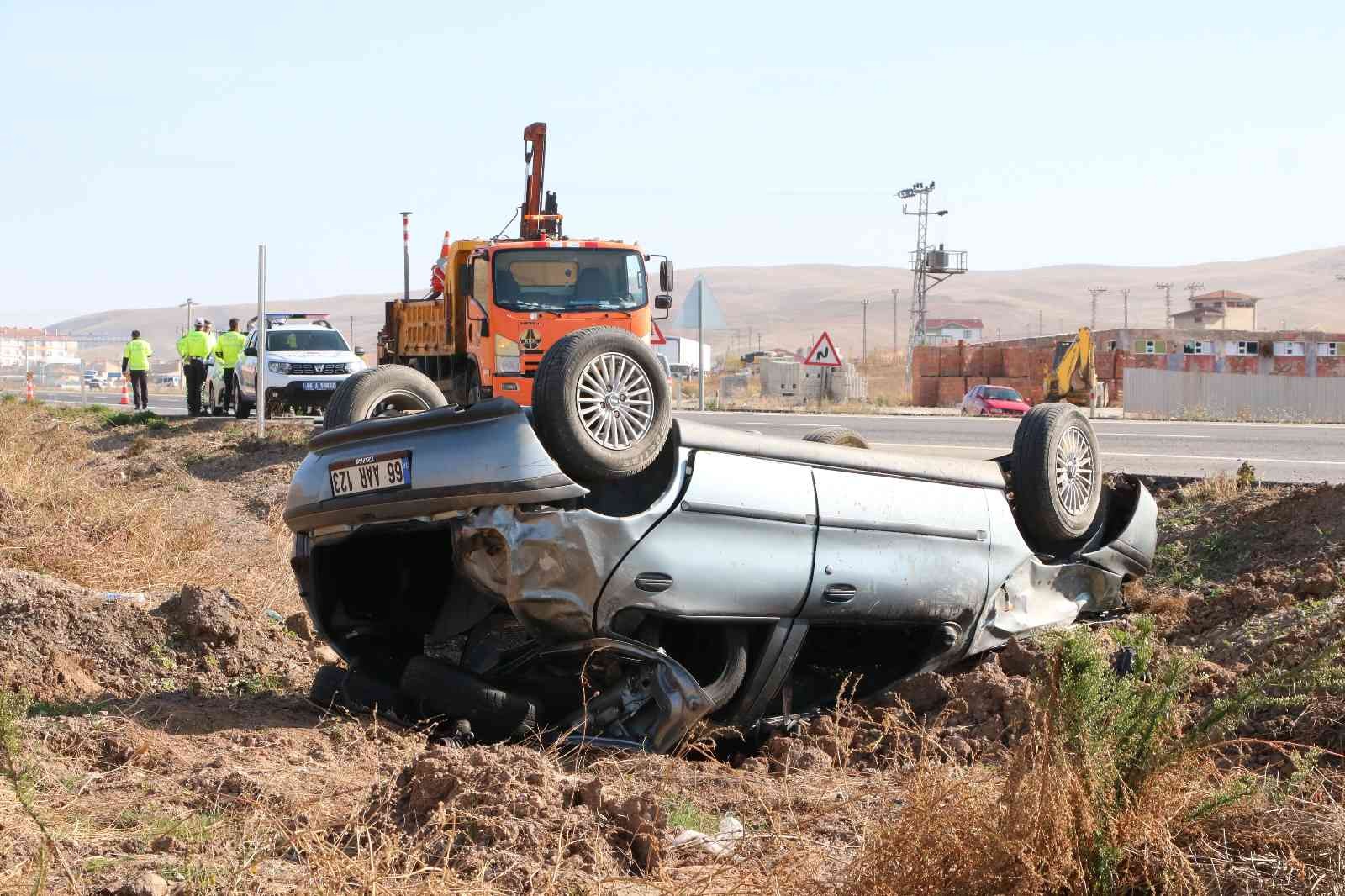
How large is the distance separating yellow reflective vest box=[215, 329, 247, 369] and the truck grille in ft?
4.44

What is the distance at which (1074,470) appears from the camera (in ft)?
21.1

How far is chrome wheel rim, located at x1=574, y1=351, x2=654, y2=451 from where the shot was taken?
16.1 feet

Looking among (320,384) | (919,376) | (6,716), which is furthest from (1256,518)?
(919,376)

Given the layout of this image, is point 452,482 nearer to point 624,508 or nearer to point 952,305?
point 624,508

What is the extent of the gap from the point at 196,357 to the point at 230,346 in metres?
3.11

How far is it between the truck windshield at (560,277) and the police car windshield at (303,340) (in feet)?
28.8

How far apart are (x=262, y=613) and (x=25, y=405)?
19804 mm

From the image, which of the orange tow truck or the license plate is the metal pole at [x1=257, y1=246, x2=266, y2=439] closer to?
the orange tow truck

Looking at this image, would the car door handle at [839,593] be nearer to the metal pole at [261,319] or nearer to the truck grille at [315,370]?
the metal pole at [261,319]

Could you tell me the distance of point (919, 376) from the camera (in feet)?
155

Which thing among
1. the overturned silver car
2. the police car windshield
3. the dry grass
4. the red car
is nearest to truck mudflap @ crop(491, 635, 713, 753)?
the overturned silver car

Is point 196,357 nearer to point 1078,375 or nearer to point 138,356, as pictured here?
point 138,356

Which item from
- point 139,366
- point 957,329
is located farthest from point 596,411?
point 957,329

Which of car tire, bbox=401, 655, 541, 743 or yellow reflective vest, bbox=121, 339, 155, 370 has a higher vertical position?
yellow reflective vest, bbox=121, 339, 155, 370
